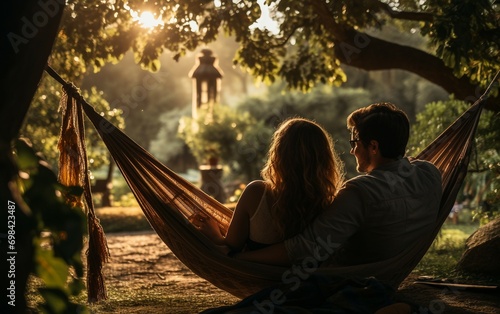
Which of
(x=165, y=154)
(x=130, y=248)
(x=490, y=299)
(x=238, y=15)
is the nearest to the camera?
(x=490, y=299)

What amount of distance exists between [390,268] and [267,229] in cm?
60

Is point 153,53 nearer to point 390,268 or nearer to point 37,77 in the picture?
point 390,268

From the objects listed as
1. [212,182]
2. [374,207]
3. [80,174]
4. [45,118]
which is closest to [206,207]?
[80,174]

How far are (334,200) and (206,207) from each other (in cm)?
80

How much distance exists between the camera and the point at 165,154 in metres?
25.4

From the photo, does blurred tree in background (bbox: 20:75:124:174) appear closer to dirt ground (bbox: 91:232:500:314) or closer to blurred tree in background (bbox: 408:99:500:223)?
dirt ground (bbox: 91:232:500:314)

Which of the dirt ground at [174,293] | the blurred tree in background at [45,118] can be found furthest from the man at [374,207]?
the blurred tree in background at [45,118]

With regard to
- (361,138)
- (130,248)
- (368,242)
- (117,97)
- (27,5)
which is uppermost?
(117,97)

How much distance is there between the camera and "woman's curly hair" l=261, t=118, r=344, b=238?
10.1ft

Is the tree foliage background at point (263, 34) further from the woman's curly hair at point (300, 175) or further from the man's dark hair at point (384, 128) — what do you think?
the woman's curly hair at point (300, 175)

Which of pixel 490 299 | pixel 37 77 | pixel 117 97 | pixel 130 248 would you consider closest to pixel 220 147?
pixel 130 248

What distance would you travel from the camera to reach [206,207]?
3.62 m

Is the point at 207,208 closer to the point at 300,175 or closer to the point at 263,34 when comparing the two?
the point at 300,175

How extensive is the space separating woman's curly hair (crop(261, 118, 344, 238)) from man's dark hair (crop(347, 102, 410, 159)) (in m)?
0.20
